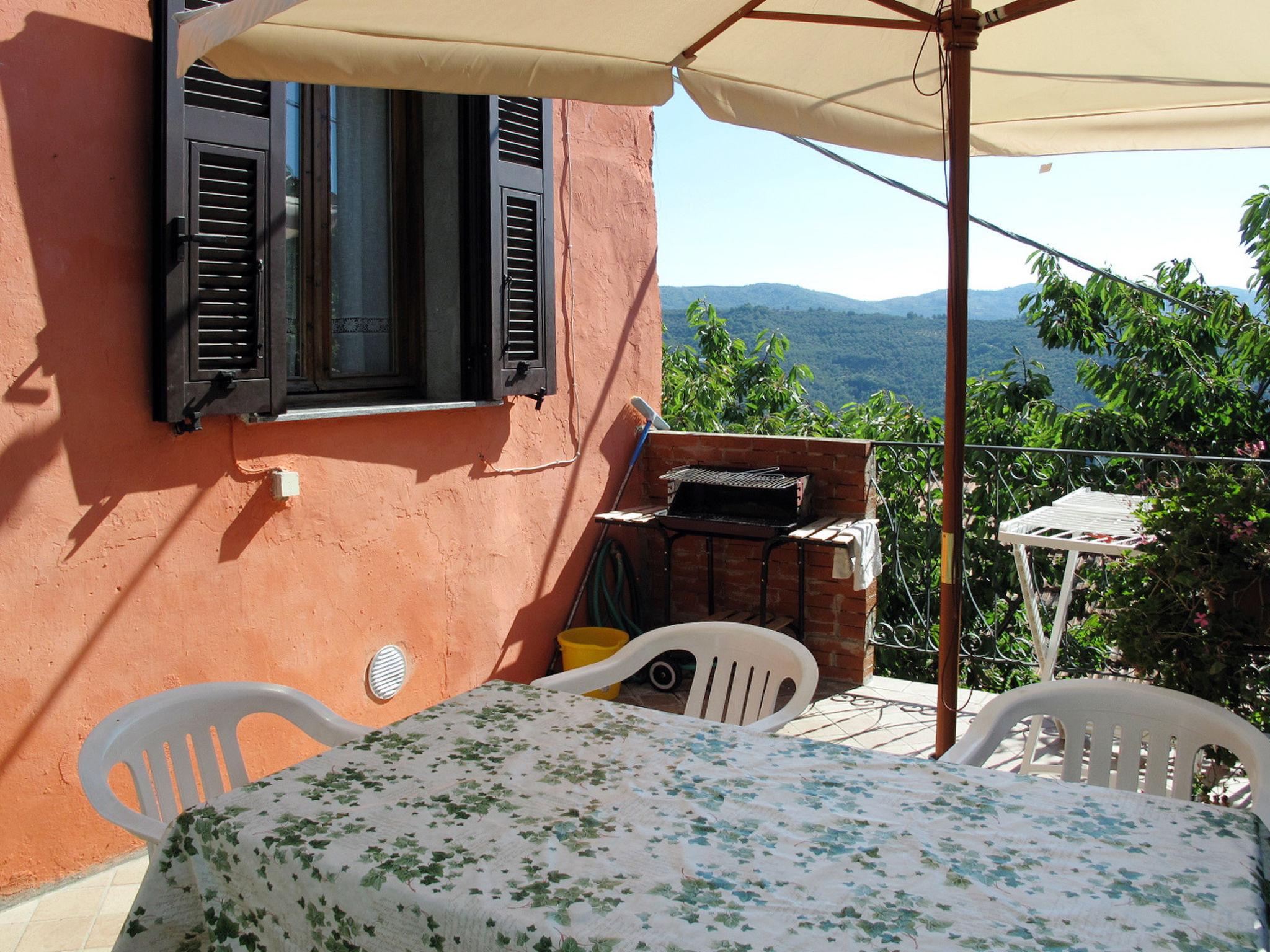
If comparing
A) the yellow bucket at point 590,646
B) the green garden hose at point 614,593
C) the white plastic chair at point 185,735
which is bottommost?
the yellow bucket at point 590,646

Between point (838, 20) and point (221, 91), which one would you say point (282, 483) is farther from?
point (838, 20)

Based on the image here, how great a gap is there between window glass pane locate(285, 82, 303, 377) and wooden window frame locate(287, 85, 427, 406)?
1 cm

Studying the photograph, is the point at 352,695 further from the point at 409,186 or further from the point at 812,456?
the point at 812,456

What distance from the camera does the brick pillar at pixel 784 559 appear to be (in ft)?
15.1

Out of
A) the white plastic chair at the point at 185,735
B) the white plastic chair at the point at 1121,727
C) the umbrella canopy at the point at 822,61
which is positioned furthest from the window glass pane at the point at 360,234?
the white plastic chair at the point at 1121,727

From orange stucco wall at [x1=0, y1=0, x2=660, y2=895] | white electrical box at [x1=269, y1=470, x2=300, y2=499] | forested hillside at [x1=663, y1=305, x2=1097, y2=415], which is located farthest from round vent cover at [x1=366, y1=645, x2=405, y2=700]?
forested hillside at [x1=663, y1=305, x2=1097, y2=415]

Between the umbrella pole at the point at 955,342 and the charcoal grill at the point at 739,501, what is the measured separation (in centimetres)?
173

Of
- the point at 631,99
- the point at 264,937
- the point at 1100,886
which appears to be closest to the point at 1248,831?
the point at 1100,886

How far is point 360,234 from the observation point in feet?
12.5

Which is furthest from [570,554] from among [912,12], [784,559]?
[912,12]

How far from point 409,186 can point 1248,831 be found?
3464 mm

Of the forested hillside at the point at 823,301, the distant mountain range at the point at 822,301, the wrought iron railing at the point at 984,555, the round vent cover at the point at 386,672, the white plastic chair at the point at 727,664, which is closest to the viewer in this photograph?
the white plastic chair at the point at 727,664

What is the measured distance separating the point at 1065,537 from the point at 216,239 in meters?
2.68

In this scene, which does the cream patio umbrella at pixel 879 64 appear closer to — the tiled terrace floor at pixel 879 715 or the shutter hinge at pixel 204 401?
the shutter hinge at pixel 204 401
